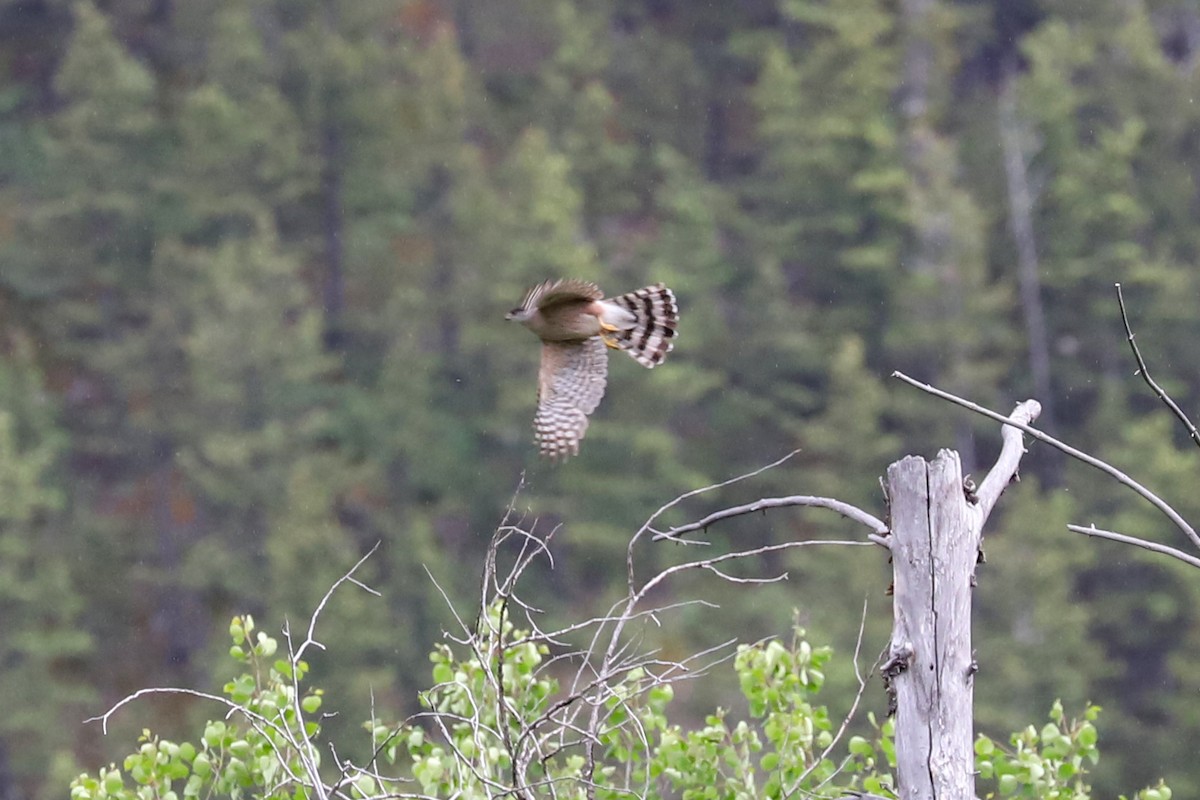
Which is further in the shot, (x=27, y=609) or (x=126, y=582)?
(x=126, y=582)

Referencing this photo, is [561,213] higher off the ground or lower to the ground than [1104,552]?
higher

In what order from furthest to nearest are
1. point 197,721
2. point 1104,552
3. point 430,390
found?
point 430,390 → point 1104,552 → point 197,721

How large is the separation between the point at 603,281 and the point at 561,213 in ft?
4.19

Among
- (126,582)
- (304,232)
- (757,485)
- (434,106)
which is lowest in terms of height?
(126,582)

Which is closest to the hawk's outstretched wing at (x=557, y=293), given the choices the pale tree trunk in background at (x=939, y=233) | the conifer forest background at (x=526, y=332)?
the conifer forest background at (x=526, y=332)

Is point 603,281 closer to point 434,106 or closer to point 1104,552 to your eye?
point 434,106

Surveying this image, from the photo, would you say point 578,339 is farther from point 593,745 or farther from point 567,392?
point 593,745

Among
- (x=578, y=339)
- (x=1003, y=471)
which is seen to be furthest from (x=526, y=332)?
(x=1003, y=471)

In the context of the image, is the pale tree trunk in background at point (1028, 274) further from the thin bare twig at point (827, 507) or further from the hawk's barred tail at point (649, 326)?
the thin bare twig at point (827, 507)

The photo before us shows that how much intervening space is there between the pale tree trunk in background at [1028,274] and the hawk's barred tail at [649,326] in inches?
835

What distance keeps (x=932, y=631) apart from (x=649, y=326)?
420 centimetres

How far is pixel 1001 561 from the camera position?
23.7m

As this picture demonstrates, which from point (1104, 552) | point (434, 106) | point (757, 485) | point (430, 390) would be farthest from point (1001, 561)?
point (434, 106)

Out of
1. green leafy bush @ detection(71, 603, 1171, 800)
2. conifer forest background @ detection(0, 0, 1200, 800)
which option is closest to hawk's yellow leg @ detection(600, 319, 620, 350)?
green leafy bush @ detection(71, 603, 1171, 800)
